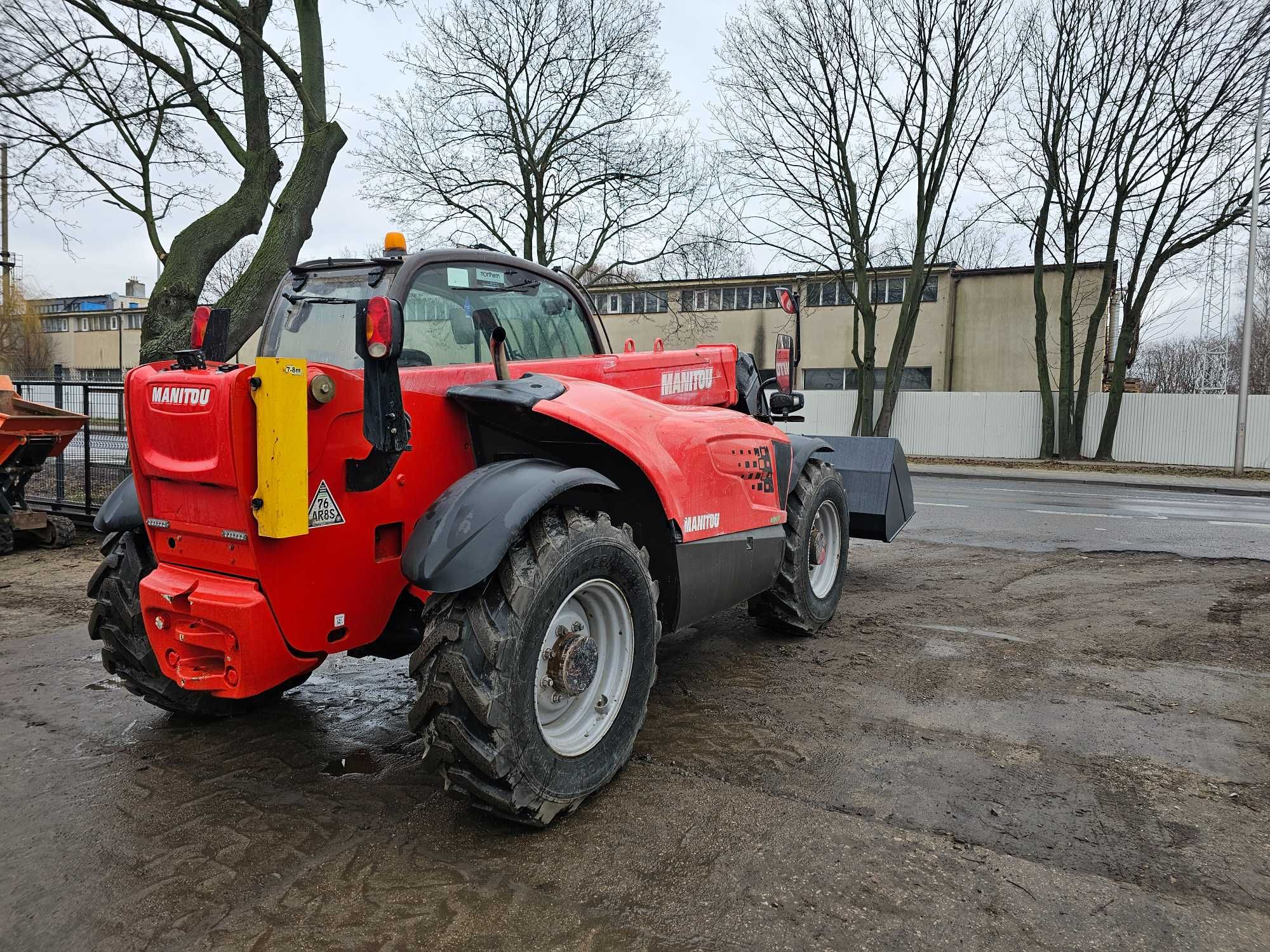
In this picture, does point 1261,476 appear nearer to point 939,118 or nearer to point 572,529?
point 939,118


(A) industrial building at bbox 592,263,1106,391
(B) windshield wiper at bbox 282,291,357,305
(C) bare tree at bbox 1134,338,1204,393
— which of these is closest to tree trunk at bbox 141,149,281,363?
(B) windshield wiper at bbox 282,291,357,305

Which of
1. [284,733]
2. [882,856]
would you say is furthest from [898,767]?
[284,733]

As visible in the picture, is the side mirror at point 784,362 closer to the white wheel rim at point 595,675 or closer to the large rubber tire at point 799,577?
the large rubber tire at point 799,577

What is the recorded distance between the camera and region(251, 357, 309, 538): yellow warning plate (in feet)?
8.98

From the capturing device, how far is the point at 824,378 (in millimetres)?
33531

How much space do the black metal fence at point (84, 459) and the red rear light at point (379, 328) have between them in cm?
755

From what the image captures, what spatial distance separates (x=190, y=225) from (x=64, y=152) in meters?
3.78

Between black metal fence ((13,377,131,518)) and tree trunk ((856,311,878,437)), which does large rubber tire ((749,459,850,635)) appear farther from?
tree trunk ((856,311,878,437))

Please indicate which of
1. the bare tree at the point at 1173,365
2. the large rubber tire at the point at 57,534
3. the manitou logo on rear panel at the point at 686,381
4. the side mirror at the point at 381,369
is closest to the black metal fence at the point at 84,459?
the large rubber tire at the point at 57,534

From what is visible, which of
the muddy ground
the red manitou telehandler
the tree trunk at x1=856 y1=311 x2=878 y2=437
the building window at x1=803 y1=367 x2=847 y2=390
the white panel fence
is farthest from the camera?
the building window at x1=803 y1=367 x2=847 y2=390

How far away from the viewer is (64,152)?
1398 cm

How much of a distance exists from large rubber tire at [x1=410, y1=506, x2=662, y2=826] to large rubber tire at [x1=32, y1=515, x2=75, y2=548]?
788 cm

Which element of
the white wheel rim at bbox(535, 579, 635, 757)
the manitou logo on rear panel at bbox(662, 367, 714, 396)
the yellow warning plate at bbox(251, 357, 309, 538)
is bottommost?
the white wheel rim at bbox(535, 579, 635, 757)

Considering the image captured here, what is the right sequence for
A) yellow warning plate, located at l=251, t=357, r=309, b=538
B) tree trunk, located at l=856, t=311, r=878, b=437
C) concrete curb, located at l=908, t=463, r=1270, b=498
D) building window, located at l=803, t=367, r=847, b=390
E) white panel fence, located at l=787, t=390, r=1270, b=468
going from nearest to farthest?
yellow warning plate, located at l=251, t=357, r=309, b=538 → concrete curb, located at l=908, t=463, r=1270, b=498 → white panel fence, located at l=787, t=390, r=1270, b=468 → tree trunk, located at l=856, t=311, r=878, b=437 → building window, located at l=803, t=367, r=847, b=390
